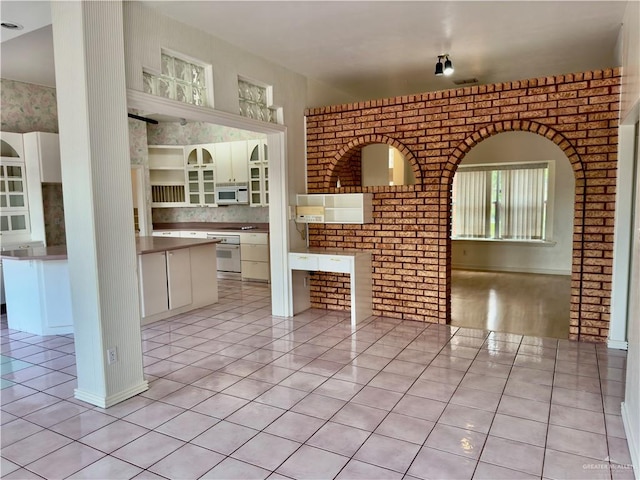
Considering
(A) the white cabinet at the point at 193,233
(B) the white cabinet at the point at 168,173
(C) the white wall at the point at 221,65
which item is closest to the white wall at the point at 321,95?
(C) the white wall at the point at 221,65

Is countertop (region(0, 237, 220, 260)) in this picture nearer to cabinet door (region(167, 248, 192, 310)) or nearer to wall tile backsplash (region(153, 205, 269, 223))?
cabinet door (region(167, 248, 192, 310))

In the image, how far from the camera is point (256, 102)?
4832 mm

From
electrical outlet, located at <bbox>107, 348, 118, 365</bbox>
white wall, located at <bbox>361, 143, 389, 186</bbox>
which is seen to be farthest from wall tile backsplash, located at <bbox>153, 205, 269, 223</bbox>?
electrical outlet, located at <bbox>107, 348, 118, 365</bbox>

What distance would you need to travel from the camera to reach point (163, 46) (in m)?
3.63

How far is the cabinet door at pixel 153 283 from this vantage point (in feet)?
16.4

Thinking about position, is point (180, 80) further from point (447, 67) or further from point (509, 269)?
point (509, 269)

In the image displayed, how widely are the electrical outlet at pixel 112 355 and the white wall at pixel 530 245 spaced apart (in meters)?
7.24

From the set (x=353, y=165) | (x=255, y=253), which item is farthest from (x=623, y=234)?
(x=255, y=253)

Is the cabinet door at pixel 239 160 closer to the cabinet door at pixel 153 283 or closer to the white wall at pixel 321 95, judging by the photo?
the white wall at pixel 321 95

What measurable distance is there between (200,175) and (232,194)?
88cm

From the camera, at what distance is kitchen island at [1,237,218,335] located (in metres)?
4.72

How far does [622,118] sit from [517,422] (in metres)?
2.74

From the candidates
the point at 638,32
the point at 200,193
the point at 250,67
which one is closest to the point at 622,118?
the point at 638,32

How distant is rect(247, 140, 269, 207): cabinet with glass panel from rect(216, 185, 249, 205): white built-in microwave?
0.10 m
